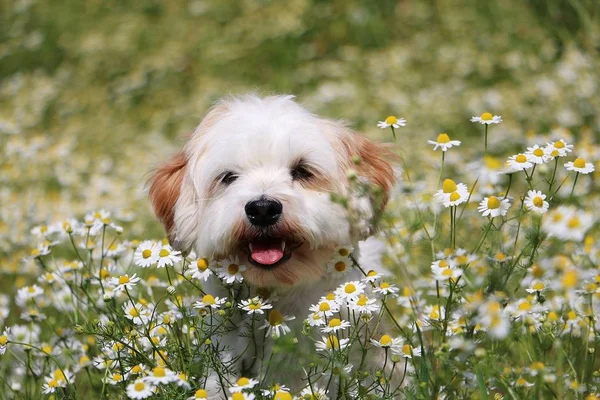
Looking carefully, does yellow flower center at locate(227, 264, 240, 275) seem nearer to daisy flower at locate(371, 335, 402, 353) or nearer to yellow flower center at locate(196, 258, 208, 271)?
yellow flower center at locate(196, 258, 208, 271)

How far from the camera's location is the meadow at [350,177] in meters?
2.28

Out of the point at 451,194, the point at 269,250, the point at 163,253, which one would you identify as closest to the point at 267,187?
the point at 269,250

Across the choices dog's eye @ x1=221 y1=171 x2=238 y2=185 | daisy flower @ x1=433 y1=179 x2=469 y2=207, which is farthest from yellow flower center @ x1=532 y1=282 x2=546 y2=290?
dog's eye @ x1=221 y1=171 x2=238 y2=185

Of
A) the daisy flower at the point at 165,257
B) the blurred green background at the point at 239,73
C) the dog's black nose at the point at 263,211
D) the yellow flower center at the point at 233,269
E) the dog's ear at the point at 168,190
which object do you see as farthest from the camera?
the blurred green background at the point at 239,73

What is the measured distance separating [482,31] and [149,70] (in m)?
3.79

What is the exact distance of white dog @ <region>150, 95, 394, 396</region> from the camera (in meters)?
2.80

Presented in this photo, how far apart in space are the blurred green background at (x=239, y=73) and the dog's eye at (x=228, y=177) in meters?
2.04

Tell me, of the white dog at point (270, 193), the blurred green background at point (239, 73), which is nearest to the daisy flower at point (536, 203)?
the white dog at point (270, 193)

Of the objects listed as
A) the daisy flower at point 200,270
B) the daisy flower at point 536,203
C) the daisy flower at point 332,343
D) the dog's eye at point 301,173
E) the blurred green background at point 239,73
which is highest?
the blurred green background at point 239,73

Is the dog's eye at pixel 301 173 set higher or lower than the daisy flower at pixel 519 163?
higher

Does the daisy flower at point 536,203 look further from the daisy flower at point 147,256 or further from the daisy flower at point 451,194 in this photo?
the daisy flower at point 147,256

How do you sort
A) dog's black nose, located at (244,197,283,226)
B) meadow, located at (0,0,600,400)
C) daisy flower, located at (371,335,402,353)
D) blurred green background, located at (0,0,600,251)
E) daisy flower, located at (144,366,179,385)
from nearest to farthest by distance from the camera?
daisy flower, located at (144,366,179,385)
meadow, located at (0,0,600,400)
daisy flower, located at (371,335,402,353)
dog's black nose, located at (244,197,283,226)
blurred green background, located at (0,0,600,251)

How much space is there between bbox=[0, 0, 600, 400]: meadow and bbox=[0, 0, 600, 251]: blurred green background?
0.03m

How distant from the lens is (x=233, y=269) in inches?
104
